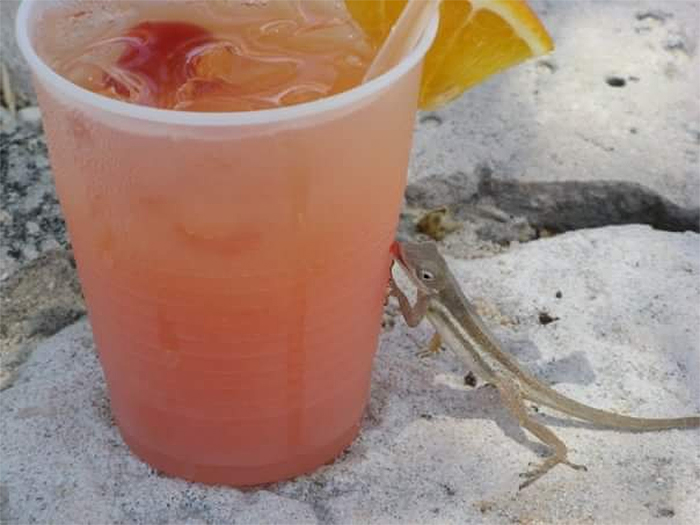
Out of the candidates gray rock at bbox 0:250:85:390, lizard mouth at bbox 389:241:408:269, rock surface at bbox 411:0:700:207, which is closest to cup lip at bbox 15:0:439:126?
lizard mouth at bbox 389:241:408:269

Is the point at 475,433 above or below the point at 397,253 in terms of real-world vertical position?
below

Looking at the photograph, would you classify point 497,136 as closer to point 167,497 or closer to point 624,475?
point 624,475

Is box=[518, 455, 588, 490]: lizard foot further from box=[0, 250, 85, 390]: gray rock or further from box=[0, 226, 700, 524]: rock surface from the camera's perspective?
box=[0, 250, 85, 390]: gray rock

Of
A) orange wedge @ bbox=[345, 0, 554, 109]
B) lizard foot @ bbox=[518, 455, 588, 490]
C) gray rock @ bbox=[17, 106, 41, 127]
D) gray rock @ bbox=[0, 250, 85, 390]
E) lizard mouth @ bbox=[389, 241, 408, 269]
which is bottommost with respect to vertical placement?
gray rock @ bbox=[0, 250, 85, 390]

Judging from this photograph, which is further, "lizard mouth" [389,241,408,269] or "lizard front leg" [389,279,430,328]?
"lizard front leg" [389,279,430,328]

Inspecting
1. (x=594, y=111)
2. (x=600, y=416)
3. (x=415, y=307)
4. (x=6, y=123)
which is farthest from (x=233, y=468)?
(x=594, y=111)

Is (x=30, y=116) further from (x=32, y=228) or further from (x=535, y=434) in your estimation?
(x=535, y=434)
